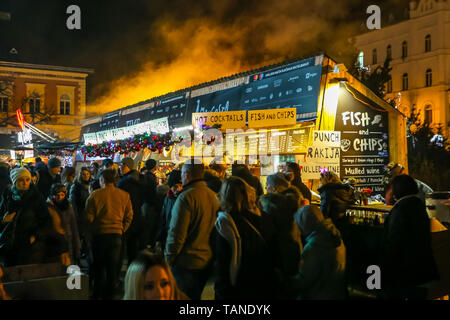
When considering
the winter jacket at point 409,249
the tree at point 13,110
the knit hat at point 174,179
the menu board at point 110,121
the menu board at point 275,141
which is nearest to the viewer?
the winter jacket at point 409,249

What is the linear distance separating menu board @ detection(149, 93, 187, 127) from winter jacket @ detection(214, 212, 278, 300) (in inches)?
488

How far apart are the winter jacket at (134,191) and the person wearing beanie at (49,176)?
2085 millimetres

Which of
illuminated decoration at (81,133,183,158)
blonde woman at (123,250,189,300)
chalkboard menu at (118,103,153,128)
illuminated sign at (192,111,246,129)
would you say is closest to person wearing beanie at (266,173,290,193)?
blonde woman at (123,250,189,300)

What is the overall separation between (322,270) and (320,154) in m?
5.76

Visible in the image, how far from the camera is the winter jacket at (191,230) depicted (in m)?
4.52

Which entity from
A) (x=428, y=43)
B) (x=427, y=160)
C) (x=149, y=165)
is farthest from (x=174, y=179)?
(x=428, y=43)

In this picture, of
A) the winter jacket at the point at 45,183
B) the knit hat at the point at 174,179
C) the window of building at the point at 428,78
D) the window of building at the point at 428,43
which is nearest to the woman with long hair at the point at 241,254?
the knit hat at the point at 174,179

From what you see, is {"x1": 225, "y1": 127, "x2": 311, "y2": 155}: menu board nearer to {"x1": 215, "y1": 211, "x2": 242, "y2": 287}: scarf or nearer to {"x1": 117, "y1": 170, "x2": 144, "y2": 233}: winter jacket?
Result: {"x1": 117, "y1": 170, "x2": 144, "y2": 233}: winter jacket

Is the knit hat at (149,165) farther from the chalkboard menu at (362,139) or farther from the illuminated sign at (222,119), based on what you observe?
the chalkboard menu at (362,139)

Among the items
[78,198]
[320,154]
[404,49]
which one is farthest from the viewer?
[404,49]

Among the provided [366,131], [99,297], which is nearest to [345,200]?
[99,297]

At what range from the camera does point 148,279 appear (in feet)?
9.07

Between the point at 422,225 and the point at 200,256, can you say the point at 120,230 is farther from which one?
the point at 422,225

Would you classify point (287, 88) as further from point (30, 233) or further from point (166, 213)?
point (30, 233)
